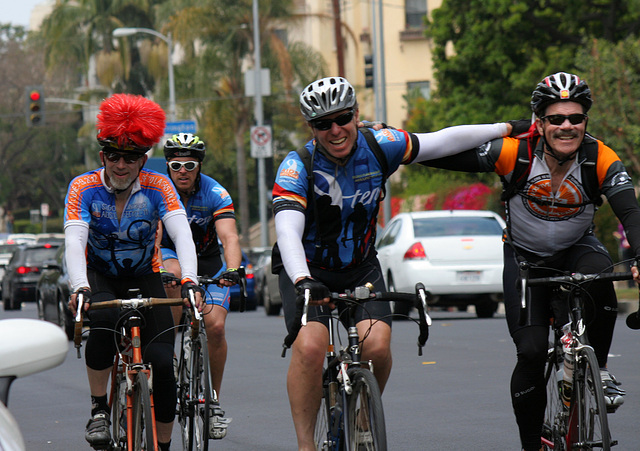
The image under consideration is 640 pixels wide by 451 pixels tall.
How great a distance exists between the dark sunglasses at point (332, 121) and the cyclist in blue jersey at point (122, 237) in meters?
0.99

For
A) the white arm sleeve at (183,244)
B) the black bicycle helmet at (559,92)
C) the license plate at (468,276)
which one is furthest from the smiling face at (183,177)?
the license plate at (468,276)

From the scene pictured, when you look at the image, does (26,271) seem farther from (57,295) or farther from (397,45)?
(397,45)

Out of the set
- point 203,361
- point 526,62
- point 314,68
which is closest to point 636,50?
point 526,62

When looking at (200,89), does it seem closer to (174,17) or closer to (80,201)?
(174,17)

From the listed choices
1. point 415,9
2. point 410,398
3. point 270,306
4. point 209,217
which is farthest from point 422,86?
point 209,217

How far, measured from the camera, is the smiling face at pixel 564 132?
567 centimetres

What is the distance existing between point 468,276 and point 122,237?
1161 centimetres

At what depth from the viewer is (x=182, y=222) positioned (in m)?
6.15

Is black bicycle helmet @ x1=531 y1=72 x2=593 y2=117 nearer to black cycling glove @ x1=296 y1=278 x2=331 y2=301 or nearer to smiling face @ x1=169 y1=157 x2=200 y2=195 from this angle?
black cycling glove @ x1=296 y1=278 x2=331 y2=301

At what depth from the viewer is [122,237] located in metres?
6.21

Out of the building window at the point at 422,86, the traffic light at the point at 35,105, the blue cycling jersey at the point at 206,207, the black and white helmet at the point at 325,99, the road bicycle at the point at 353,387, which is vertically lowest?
the road bicycle at the point at 353,387

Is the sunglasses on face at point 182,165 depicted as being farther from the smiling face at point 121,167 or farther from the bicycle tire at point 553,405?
the bicycle tire at point 553,405

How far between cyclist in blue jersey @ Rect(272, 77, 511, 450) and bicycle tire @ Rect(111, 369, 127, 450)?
920 mm

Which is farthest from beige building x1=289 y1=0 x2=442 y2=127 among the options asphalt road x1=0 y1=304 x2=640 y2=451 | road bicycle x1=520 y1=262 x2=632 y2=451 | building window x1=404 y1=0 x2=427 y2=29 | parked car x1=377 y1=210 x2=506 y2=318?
road bicycle x1=520 y1=262 x2=632 y2=451
